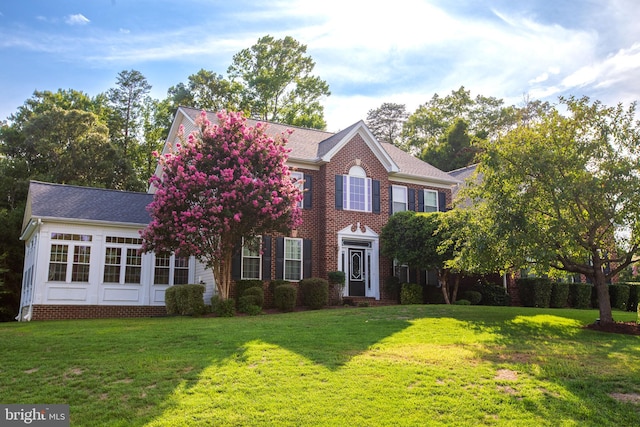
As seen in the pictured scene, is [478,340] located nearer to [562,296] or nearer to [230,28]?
[230,28]

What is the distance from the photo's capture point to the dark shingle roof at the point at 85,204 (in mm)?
18594

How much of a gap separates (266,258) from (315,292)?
2.27m

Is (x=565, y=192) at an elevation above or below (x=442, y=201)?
below

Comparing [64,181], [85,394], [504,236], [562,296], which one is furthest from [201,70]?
[85,394]

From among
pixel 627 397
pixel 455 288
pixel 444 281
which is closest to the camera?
pixel 627 397

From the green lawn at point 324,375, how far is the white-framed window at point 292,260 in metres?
7.59

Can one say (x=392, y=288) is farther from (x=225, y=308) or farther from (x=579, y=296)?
(x=579, y=296)

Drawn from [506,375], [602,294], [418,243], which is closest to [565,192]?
[602,294]

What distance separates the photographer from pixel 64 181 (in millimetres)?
29391

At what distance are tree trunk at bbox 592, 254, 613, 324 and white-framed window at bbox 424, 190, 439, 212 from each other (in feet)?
33.9

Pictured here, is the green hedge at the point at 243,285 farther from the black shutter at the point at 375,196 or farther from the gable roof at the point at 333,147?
the black shutter at the point at 375,196

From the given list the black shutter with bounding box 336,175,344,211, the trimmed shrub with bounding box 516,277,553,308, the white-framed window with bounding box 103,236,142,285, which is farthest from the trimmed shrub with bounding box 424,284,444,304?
→ the white-framed window with bounding box 103,236,142,285

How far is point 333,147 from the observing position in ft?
70.2

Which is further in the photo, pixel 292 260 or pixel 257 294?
pixel 292 260
